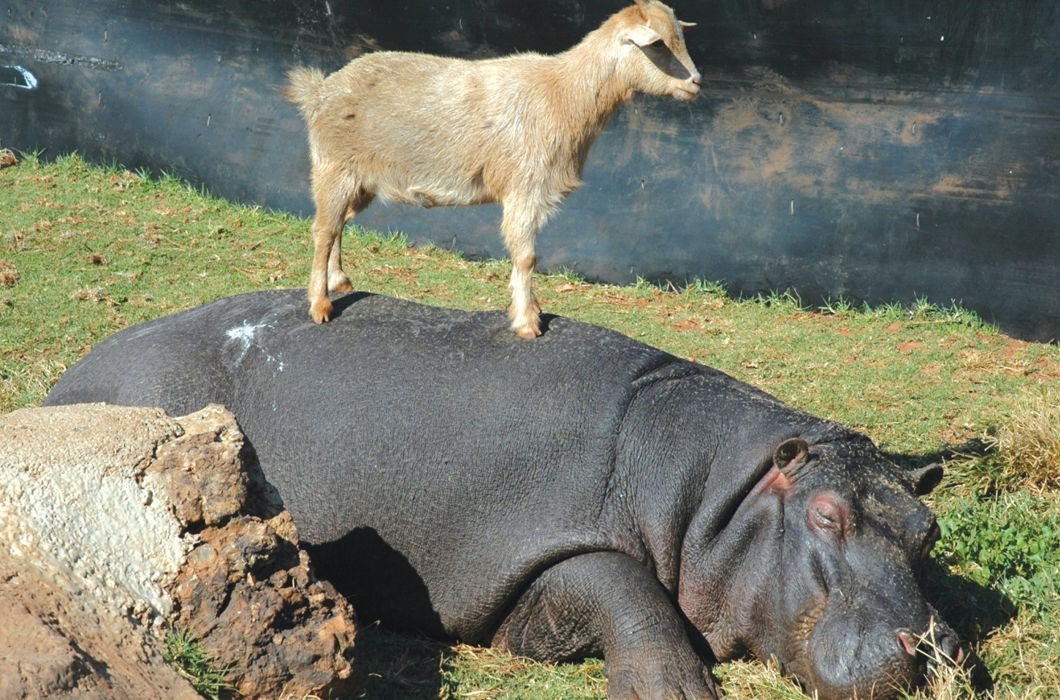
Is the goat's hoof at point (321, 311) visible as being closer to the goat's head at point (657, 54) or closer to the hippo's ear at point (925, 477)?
the goat's head at point (657, 54)

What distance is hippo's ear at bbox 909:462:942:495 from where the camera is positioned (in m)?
4.59

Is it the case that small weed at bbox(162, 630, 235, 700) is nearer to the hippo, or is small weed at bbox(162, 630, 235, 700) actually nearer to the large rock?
the large rock

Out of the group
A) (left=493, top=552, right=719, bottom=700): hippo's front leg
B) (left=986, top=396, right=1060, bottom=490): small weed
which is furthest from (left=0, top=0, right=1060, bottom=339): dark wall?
(left=493, top=552, right=719, bottom=700): hippo's front leg

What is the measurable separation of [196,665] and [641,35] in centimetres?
330

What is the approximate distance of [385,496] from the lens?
484 cm

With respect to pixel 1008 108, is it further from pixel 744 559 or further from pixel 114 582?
pixel 114 582

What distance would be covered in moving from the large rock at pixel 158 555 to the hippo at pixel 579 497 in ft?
1.26

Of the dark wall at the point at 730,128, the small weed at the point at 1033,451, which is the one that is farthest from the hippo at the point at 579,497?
the dark wall at the point at 730,128

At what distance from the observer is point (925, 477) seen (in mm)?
4609

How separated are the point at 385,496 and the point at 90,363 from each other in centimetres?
172

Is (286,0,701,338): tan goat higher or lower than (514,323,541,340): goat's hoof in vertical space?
higher

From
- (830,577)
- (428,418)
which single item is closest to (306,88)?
(428,418)

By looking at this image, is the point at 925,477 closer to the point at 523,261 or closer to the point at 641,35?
the point at 523,261

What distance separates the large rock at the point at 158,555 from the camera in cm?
364
